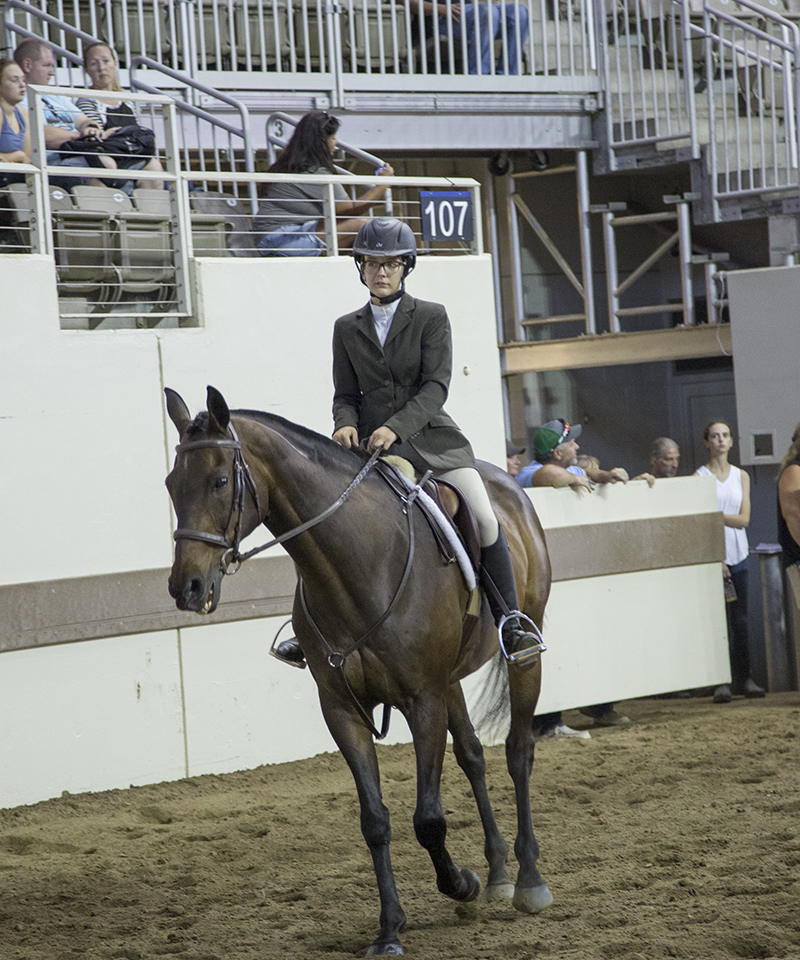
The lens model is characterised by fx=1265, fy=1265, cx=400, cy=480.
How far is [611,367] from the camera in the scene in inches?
523

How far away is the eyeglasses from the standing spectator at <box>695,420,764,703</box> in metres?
5.24

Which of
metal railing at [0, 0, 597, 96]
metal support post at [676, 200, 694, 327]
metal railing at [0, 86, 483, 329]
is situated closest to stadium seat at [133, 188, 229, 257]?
metal railing at [0, 86, 483, 329]

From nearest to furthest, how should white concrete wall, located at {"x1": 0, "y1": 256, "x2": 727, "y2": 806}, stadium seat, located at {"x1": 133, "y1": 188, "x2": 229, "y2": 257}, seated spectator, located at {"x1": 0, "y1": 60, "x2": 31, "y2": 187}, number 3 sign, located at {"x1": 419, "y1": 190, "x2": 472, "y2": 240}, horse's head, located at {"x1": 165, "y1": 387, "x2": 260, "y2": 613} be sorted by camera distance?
Answer: horse's head, located at {"x1": 165, "y1": 387, "x2": 260, "y2": 613} → white concrete wall, located at {"x1": 0, "y1": 256, "x2": 727, "y2": 806} → seated spectator, located at {"x1": 0, "y1": 60, "x2": 31, "y2": 187} → stadium seat, located at {"x1": 133, "y1": 188, "x2": 229, "y2": 257} → number 3 sign, located at {"x1": 419, "y1": 190, "x2": 472, "y2": 240}

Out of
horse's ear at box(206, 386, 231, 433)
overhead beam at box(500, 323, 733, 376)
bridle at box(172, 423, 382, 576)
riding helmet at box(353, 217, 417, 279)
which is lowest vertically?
bridle at box(172, 423, 382, 576)

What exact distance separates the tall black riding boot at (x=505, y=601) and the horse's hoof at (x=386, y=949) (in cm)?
117

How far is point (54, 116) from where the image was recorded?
7.95 meters

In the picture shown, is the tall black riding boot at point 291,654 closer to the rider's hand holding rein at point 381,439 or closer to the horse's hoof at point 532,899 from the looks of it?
the rider's hand holding rein at point 381,439

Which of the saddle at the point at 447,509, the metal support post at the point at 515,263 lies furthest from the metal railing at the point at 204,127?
the saddle at the point at 447,509

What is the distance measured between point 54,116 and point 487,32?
5168 millimetres

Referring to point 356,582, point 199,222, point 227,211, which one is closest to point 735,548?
point 227,211

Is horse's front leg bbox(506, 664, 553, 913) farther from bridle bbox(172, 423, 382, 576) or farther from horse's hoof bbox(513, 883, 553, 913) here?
bridle bbox(172, 423, 382, 576)

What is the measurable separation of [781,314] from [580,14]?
4222 millimetres

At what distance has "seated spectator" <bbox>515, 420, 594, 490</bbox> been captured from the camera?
8.35m

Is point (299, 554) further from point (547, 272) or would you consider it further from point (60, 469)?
point (547, 272)
